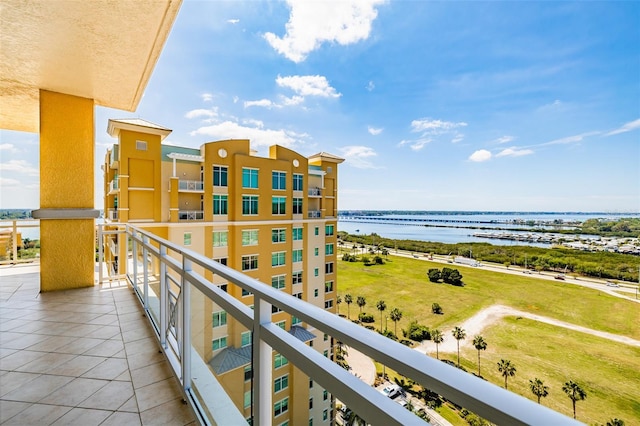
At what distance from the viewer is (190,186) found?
12.8 metres

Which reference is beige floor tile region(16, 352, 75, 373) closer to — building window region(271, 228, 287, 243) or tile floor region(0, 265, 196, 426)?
tile floor region(0, 265, 196, 426)

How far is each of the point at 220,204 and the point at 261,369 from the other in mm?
13194

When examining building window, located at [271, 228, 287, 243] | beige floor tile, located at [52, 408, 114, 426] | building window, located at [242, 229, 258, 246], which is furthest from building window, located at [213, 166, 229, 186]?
beige floor tile, located at [52, 408, 114, 426]

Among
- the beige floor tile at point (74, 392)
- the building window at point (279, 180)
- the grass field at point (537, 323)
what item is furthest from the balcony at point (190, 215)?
the grass field at point (537, 323)

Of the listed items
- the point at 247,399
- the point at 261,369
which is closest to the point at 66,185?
the point at 247,399

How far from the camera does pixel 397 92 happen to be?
45.2 m

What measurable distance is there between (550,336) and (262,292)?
3710cm

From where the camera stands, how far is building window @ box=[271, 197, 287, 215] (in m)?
14.8

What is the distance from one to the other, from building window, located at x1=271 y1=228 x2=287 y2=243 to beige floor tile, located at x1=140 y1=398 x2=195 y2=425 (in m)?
13.0

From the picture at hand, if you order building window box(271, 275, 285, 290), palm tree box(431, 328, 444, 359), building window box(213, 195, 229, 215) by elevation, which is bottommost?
palm tree box(431, 328, 444, 359)

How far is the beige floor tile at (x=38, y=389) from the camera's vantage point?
1.93 meters

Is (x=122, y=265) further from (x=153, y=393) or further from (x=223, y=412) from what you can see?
(x=223, y=412)

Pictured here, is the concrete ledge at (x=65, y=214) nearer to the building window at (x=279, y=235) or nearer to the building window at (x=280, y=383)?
the building window at (x=280, y=383)

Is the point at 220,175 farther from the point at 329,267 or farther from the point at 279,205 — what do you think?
the point at 329,267
